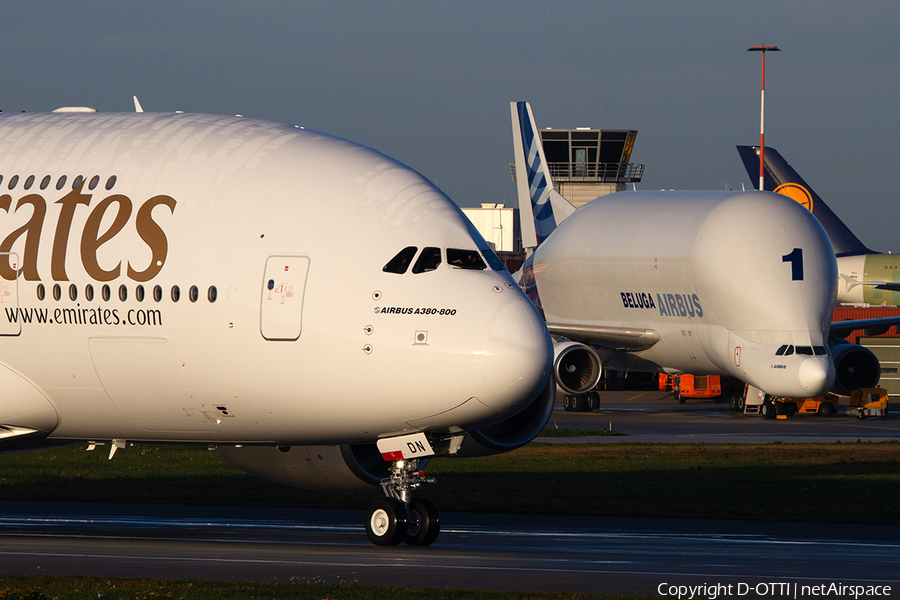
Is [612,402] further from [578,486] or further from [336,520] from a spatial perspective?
[336,520]

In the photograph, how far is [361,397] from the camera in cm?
1641

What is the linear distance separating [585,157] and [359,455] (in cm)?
7589

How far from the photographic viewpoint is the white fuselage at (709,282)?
42188mm

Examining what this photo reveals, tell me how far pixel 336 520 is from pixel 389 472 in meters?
4.89

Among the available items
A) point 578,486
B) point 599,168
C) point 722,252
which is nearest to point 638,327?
point 722,252

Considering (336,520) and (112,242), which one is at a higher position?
(112,242)

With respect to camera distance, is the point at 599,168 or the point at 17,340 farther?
the point at 599,168

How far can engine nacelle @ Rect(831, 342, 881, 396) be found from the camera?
4725 centimetres

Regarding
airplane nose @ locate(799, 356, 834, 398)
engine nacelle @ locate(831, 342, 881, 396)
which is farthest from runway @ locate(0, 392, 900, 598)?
engine nacelle @ locate(831, 342, 881, 396)

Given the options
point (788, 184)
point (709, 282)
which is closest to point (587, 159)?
point (788, 184)

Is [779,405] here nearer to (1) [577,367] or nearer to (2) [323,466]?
(1) [577,367]

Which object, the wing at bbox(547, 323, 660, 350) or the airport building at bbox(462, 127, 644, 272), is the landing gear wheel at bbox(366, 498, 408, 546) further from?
the airport building at bbox(462, 127, 644, 272)

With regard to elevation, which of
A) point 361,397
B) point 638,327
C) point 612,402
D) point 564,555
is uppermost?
point 361,397

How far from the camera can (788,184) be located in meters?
85.8
